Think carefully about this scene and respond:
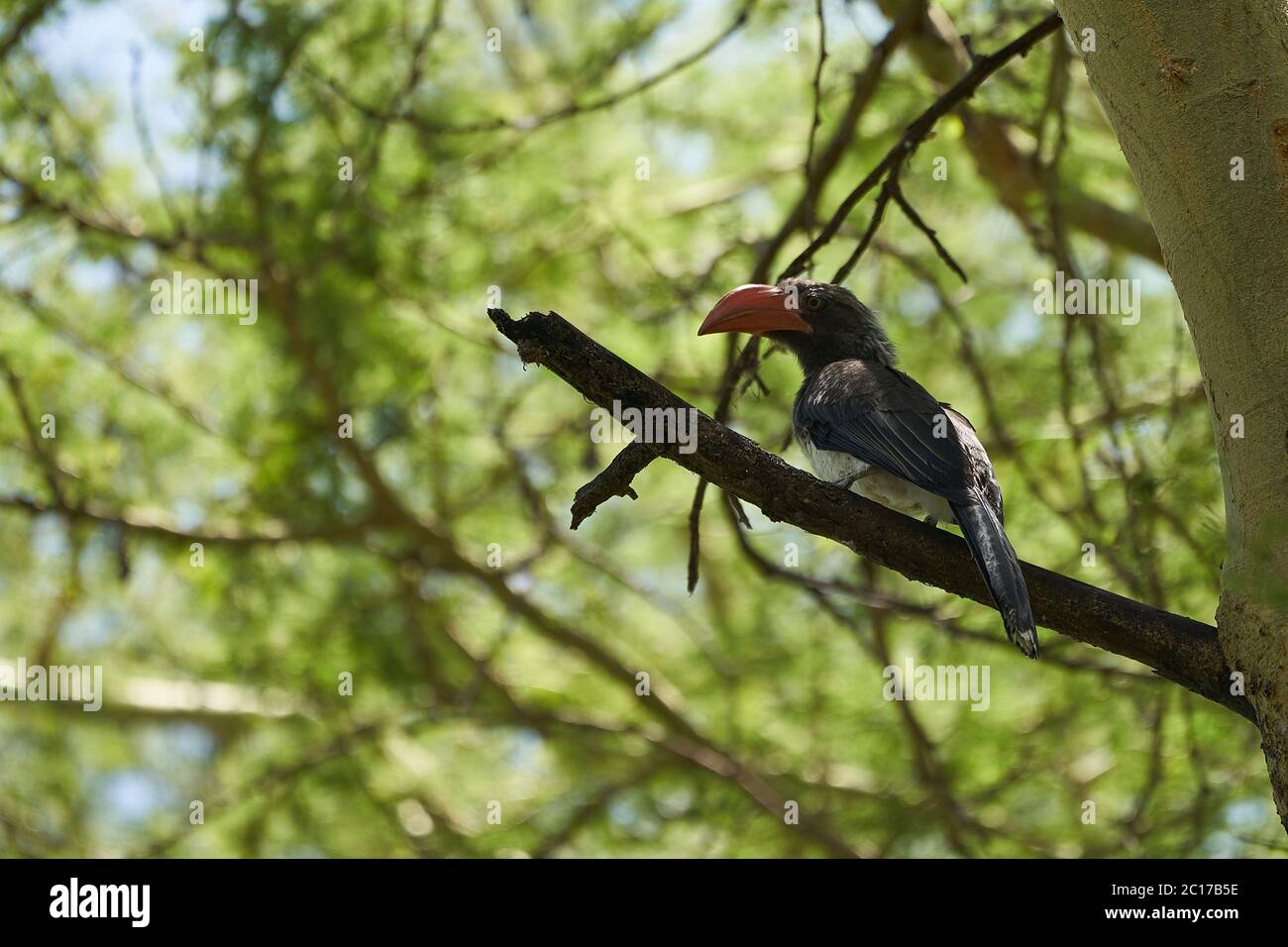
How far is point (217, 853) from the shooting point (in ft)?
23.6

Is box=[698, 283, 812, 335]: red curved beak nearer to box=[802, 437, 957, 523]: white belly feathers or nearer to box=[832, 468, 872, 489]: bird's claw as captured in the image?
box=[802, 437, 957, 523]: white belly feathers

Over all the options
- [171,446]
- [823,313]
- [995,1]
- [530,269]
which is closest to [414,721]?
[171,446]

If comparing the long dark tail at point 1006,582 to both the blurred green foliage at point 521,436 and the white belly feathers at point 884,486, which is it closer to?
the white belly feathers at point 884,486

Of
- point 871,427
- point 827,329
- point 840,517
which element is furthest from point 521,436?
point 840,517

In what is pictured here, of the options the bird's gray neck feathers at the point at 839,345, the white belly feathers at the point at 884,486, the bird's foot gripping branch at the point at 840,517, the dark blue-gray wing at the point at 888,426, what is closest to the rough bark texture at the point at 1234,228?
the bird's foot gripping branch at the point at 840,517

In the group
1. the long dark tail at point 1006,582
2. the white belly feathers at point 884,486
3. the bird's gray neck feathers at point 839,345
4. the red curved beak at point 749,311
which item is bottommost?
the long dark tail at point 1006,582

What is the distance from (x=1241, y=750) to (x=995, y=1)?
3.57m

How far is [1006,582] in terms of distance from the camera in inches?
115

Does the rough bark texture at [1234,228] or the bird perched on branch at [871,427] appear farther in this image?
the bird perched on branch at [871,427]

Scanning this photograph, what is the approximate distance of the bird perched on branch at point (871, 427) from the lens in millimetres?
3752

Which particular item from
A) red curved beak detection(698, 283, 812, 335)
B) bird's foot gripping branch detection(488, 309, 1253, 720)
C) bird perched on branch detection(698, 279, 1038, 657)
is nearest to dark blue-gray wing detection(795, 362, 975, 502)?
bird perched on branch detection(698, 279, 1038, 657)

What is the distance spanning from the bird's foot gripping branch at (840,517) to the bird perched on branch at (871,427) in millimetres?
294

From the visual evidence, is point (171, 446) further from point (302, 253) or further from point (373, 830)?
point (373, 830)

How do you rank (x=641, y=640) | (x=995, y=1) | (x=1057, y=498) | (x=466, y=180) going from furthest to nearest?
(x=641, y=640)
(x=466, y=180)
(x=1057, y=498)
(x=995, y=1)
